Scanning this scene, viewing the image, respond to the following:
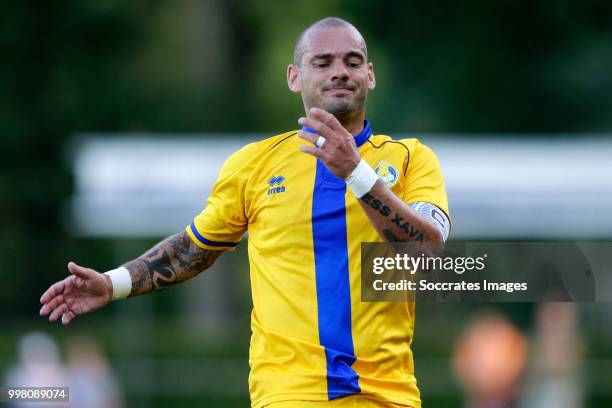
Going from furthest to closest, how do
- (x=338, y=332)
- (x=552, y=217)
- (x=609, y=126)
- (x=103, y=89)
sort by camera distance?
(x=103, y=89) → (x=609, y=126) → (x=552, y=217) → (x=338, y=332)

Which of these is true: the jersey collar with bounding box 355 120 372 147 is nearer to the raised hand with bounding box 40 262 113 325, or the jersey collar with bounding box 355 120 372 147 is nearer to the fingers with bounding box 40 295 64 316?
the raised hand with bounding box 40 262 113 325

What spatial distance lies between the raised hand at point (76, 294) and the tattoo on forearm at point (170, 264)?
23 centimetres

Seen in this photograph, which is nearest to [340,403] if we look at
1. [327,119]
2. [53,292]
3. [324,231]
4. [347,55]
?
[324,231]

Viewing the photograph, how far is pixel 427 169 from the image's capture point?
6.14 m

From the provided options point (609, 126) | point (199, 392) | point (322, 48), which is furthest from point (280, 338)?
point (609, 126)

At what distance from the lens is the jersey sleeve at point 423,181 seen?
19.8 feet

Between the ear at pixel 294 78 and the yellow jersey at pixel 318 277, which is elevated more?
the ear at pixel 294 78

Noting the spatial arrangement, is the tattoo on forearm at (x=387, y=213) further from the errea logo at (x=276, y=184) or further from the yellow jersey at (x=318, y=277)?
the errea logo at (x=276, y=184)

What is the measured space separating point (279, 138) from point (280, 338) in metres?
1.10

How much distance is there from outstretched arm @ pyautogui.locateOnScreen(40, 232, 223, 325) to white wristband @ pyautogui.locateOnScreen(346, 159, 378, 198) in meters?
1.26

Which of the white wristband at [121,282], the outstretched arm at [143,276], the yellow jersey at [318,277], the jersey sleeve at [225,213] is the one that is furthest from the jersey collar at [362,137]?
the white wristband at [121,282]

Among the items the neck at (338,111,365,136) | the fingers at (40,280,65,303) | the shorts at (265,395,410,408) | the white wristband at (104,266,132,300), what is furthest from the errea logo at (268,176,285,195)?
the fingers at (40,280,65,303)

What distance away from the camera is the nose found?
602 centimetres

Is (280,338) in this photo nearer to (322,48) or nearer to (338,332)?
(338,332)
